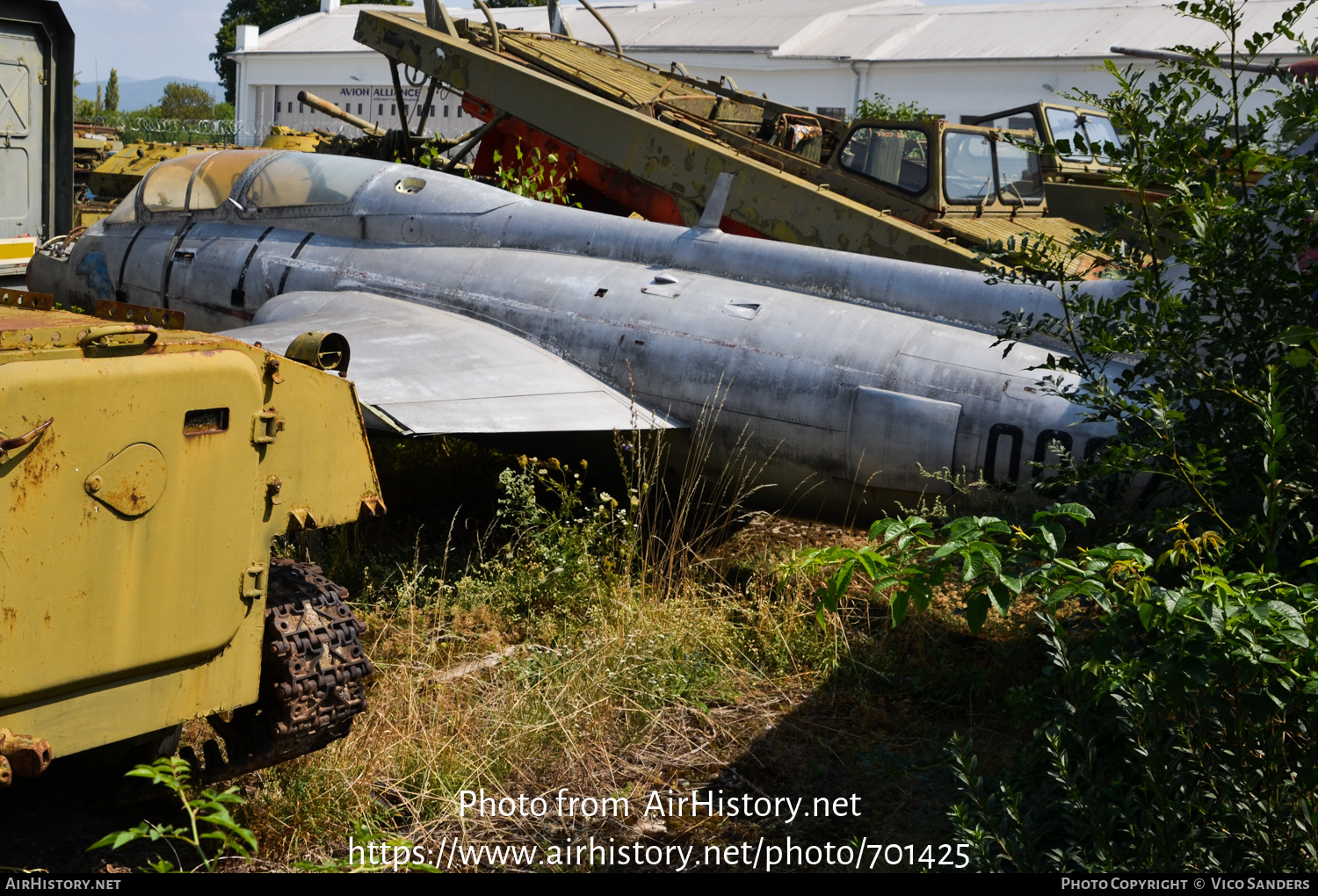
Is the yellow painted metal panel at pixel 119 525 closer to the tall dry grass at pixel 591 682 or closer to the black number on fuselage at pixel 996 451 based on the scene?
the tall dry grass at pixel 591 682

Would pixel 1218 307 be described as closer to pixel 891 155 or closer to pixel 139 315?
pixel 139 315

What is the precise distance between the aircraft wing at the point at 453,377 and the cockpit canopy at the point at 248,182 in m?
1.39

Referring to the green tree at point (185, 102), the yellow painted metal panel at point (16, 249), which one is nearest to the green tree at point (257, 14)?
the green tree at point (185, 102)

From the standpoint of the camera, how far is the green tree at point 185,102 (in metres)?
56.3

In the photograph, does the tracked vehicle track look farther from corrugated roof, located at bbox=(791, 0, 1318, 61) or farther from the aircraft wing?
corrugated roof, located at bbox=(791, 0, 1318, 61)

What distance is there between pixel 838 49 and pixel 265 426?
27293 millimetres

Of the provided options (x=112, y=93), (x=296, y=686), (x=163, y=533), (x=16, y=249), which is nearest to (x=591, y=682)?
(x=296, y=686)

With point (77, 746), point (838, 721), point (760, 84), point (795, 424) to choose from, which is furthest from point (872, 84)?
point (77, 746)

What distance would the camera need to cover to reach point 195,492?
3137mm

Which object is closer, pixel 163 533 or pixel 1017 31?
pixel 163 533

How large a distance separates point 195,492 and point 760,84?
1116 inches

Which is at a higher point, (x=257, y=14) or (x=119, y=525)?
(x=257, y=14)

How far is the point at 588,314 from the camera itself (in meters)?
6.88

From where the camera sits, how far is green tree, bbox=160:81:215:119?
56281 mm
